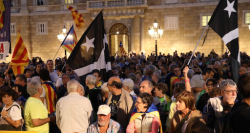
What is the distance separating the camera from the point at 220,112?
3.63 meters

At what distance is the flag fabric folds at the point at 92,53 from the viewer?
6.66m

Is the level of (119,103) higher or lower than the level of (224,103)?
lower

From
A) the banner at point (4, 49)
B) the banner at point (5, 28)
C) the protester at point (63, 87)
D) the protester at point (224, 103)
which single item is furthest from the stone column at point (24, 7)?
the protester at point (224, 103)

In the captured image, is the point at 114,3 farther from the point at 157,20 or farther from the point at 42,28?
the point at 42,28

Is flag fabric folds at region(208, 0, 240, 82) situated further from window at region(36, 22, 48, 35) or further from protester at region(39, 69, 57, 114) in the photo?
window at region(36, 22, 48, 35)

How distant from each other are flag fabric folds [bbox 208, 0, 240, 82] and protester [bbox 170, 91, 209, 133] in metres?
1.43

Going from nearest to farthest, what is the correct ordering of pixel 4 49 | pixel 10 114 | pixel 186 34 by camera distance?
pixel 10 114
pixel 4 49
pixel 186 34

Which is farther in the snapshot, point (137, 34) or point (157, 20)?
point (137, 34)

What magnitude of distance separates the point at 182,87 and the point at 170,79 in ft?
8.84

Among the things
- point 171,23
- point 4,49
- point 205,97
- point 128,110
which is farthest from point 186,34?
point 128,110

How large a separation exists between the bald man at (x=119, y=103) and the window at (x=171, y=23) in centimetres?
2039

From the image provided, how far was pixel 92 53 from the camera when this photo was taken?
6.86 meters

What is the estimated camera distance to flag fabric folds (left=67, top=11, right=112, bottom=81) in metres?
6.66

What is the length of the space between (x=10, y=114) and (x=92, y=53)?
115 inches
